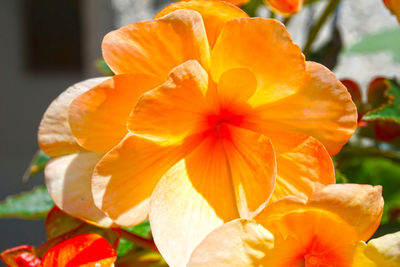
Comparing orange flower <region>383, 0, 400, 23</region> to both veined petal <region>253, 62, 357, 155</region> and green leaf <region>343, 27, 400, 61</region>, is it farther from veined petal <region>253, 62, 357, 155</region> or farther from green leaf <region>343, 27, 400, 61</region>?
green leaf <region>343, 27, 400, 61</region>

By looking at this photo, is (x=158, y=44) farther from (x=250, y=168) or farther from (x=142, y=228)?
(x=142, y=228)

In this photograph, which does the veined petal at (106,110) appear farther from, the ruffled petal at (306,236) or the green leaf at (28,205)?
the green leaf at (28,205)

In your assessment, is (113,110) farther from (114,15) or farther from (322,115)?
(114,15)

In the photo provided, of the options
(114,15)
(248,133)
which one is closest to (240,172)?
(248,133)

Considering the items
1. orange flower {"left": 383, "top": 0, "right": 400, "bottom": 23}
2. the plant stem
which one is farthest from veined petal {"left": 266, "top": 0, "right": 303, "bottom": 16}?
the plant stem

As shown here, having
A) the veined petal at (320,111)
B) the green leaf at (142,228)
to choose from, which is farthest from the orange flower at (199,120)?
the green leaf at (142,228)

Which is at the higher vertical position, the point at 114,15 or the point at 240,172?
the point at 240,172
